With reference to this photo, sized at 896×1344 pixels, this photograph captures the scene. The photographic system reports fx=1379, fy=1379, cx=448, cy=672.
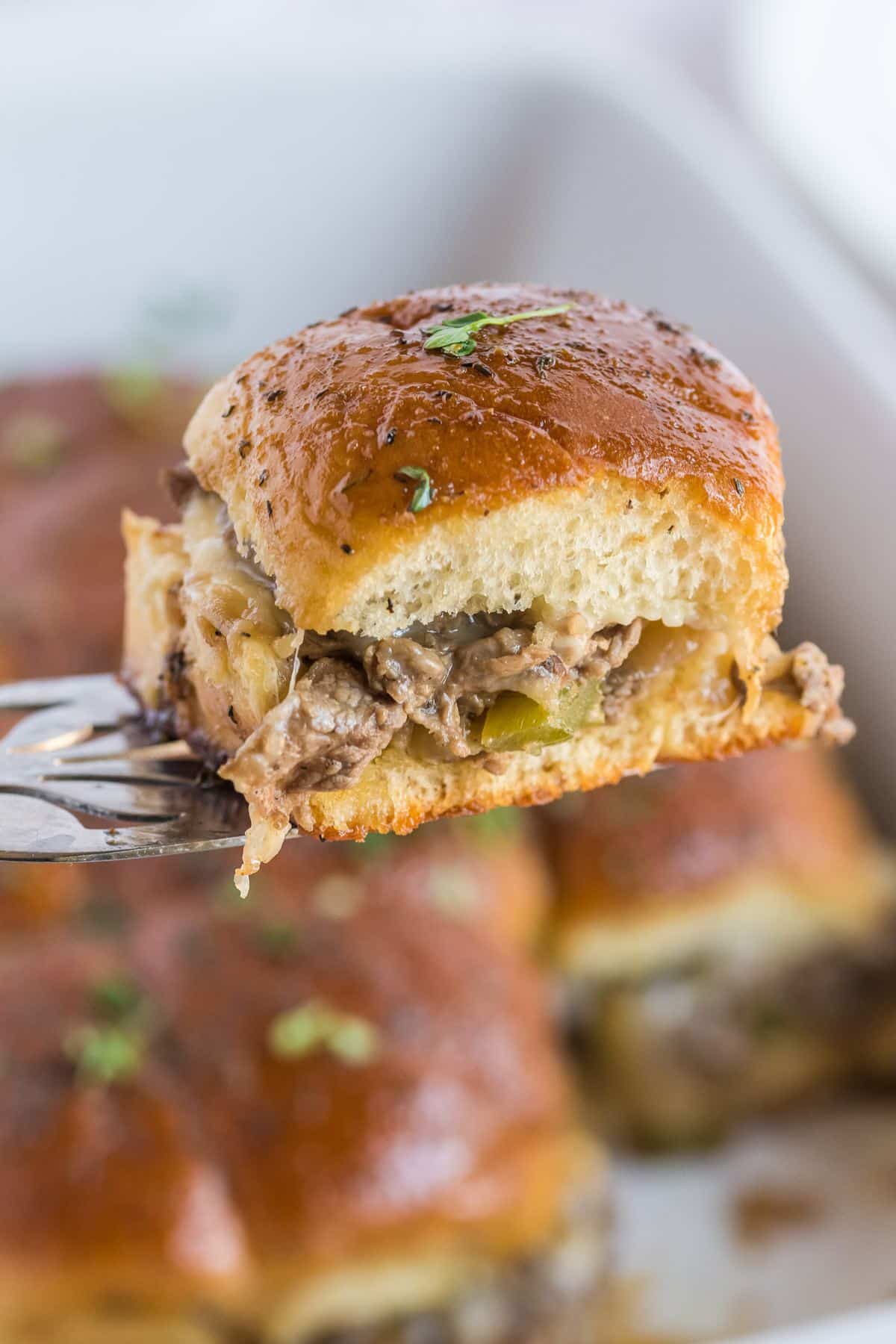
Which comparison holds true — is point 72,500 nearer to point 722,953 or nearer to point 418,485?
point 722,953

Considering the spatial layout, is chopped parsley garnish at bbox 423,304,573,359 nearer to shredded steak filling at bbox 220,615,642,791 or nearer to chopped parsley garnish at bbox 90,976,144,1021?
shredded steak filling at bbox 220,615,642,791

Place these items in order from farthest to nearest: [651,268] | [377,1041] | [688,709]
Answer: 1. [651,268]
2. [377,1041]
3. [688,709]

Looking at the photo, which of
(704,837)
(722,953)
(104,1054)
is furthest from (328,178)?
(104,1054)

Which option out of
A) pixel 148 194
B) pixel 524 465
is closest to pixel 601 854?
pixel 524 465

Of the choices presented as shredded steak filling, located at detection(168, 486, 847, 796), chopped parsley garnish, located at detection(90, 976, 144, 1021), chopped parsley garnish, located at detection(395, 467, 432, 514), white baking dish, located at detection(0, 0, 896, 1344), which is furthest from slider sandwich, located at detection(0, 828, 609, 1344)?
white baking dish, located at detection(0, 0, 896, 1344)

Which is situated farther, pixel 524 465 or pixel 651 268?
pixel 651 268

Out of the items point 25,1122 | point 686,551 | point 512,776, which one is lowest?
point 25,1122

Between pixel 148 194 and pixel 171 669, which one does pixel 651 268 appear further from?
pixel 171 669
